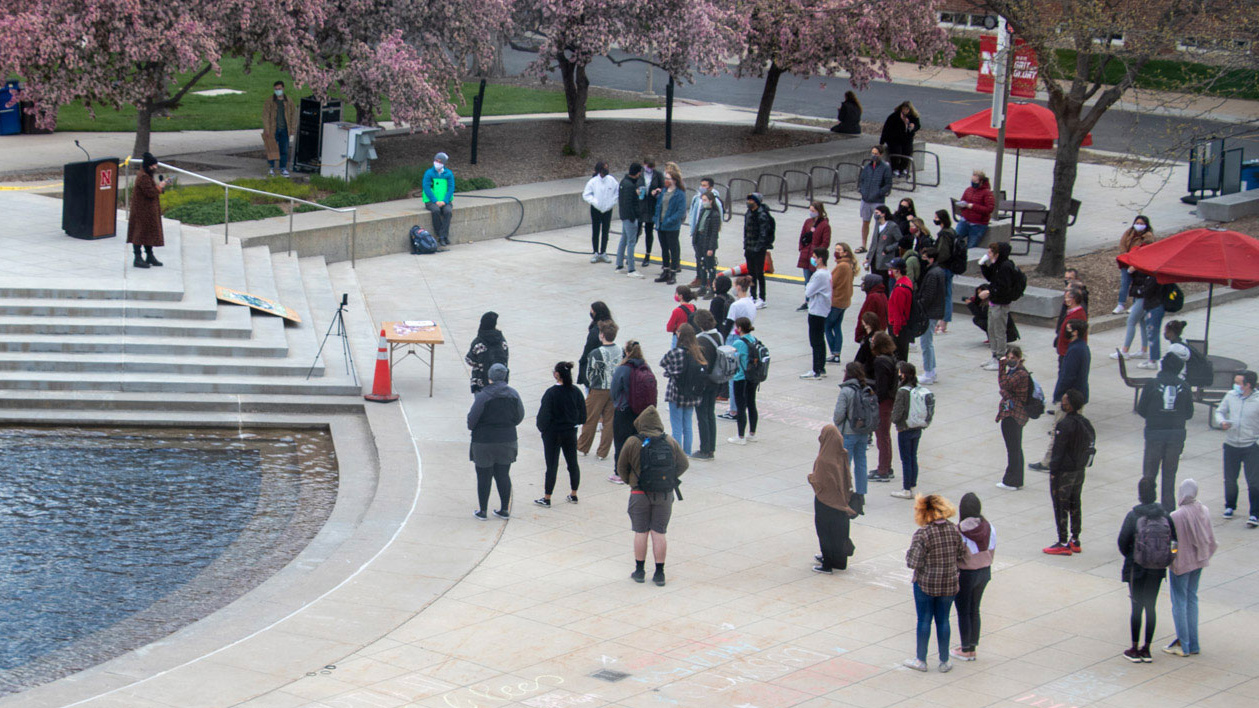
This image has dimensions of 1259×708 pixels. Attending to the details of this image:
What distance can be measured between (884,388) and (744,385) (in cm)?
174

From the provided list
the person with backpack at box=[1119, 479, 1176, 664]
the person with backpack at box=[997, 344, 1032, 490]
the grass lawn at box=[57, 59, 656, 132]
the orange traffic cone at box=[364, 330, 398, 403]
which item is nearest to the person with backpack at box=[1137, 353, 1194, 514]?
the person with backpack at box=[997, 344, 1032, 490]

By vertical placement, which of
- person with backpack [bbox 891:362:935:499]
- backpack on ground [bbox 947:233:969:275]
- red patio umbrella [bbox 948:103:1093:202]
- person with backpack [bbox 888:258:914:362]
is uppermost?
red patio umbrella [bbox 948:103:1093:202]

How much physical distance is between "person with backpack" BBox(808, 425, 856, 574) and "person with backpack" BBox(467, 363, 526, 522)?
2.67 meters

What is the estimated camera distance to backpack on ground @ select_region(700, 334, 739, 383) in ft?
45.9

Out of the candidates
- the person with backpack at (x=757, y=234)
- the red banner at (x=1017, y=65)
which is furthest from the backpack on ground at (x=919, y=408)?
the red banner at (x=1017, y=65)

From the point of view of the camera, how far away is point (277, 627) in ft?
33.3

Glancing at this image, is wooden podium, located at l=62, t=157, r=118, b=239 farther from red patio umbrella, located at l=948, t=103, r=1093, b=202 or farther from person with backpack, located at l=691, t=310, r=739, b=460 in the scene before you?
red patio umbrella, located at l=948, t=103, r=1093, b=202

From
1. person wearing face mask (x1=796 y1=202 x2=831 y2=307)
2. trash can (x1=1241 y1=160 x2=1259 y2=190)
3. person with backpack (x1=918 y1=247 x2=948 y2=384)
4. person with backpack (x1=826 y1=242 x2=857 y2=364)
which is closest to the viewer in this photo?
person with backpack (x1=918 y1=247 x2=948 y2=384)

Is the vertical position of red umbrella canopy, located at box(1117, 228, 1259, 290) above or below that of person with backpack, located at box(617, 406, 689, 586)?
above

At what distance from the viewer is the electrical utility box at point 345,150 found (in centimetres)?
2434

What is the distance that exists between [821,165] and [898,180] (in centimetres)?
175

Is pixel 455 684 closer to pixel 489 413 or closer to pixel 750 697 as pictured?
pixel 750 697

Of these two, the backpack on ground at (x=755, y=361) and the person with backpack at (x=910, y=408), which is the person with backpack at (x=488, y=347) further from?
the person with backpack at (x=910, y=408)

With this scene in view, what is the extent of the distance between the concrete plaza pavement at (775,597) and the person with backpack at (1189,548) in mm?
429
